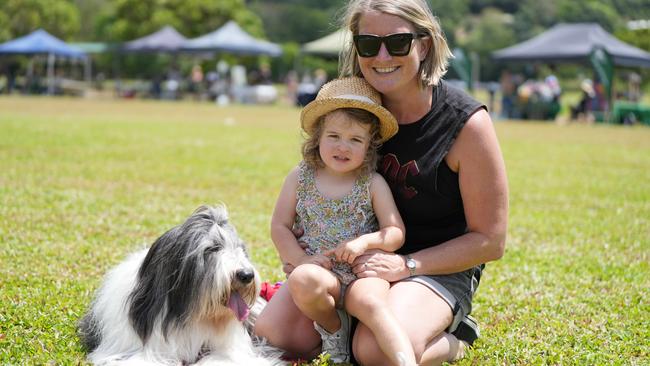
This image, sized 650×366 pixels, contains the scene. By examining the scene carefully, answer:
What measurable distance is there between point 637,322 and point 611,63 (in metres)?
25.4

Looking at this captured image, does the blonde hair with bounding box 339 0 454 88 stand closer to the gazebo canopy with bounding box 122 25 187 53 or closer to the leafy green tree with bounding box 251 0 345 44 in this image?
the gazebo canopy with bounding box 122 25 187 53

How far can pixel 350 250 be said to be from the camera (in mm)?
3592

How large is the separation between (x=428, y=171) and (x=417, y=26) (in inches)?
28.4

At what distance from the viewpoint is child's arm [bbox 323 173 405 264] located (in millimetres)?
3611

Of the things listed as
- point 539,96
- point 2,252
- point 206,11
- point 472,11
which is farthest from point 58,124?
point 472,11

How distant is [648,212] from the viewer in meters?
8.75

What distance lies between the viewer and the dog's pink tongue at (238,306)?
134 inches

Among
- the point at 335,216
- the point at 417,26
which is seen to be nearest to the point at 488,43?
the point at 417,26

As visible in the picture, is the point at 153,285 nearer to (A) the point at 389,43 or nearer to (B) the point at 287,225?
(B) the point at 287,225

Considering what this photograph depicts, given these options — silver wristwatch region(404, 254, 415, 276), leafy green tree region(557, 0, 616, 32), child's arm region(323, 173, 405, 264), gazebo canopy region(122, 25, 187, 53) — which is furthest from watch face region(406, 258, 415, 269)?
leafy green tree region(557, 0, 616, 32)

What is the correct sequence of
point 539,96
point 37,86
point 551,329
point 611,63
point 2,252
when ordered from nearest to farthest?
point 551,329, point 2,252, point 611,63, point 539,96, point 37,86

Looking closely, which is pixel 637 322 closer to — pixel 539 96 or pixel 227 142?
pixel 227 142

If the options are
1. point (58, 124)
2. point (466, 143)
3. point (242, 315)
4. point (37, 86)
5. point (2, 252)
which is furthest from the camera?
point (37, 86)

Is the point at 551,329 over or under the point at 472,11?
under
